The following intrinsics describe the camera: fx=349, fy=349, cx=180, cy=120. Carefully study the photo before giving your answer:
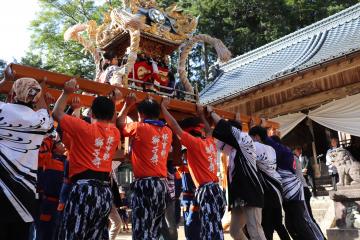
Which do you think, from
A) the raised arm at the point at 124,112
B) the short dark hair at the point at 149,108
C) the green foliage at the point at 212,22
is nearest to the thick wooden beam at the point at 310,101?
the short dark hair at the point at 149,108

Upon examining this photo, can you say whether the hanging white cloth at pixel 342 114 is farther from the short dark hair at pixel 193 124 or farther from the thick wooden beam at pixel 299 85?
the short dark hair at pixel 193 124

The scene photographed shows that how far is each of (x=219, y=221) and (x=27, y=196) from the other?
1909mm

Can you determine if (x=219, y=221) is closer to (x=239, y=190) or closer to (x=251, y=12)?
(x=239, y=190)

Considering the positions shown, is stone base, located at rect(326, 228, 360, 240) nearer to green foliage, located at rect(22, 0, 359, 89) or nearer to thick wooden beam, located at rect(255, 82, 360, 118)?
thick wooden beam, located at rect(255, 82, 360, 118)

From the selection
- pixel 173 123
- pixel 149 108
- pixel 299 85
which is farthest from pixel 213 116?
pixel 299 85

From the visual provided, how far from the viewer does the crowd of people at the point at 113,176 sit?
95.0 inches

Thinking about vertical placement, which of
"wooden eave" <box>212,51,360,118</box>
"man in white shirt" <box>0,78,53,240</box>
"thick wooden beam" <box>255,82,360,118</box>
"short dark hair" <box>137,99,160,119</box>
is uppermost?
"wooden eave" <box>212,51,360,118</box>

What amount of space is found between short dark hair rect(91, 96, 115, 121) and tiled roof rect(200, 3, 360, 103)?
6.04 metres

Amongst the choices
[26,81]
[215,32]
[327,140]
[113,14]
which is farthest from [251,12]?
[26,81]

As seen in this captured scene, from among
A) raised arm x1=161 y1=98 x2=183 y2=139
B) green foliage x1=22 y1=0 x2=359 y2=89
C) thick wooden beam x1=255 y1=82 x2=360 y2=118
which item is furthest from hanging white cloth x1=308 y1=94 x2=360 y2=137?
green foliage x1=22 y1=0 x2=359 y2=89

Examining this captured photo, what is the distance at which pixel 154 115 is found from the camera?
3.34m

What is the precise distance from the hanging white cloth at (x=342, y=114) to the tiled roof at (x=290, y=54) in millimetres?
1144

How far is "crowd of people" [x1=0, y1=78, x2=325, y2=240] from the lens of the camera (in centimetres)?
241

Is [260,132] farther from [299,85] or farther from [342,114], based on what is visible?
[299,85]
